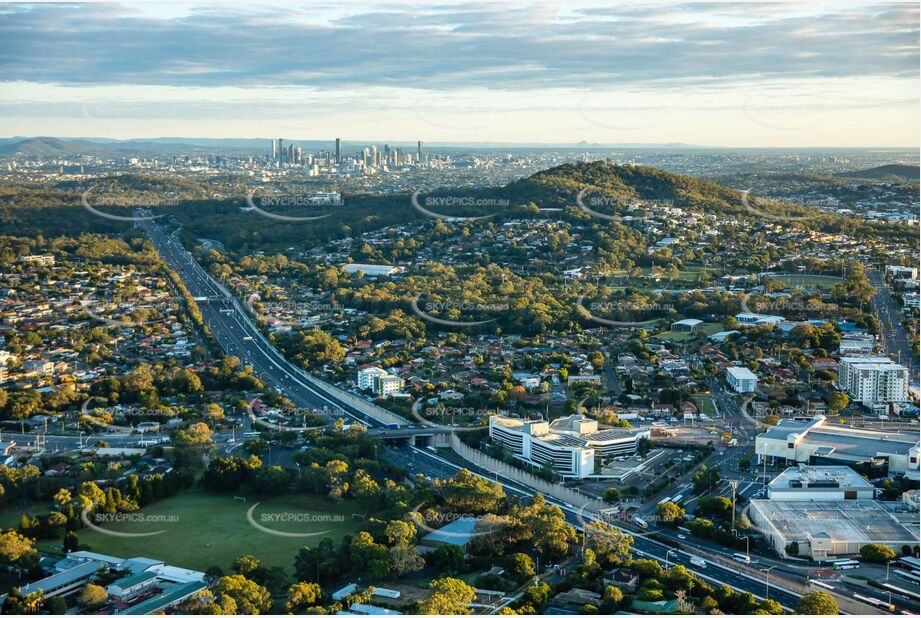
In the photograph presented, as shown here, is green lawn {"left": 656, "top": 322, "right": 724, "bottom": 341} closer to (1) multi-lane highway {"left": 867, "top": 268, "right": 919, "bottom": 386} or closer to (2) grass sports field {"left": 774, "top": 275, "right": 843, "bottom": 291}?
(1) multi-lane highway {"left": 867, "top": 268, "right": 919, "bottom": 386}

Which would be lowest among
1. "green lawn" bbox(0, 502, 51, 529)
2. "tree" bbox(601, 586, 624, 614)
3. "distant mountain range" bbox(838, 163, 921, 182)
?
"green lawn" bbox(0, 502, 51, 529)

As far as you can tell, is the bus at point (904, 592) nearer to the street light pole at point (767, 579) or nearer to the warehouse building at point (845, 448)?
the street light pole at point (767, 579)

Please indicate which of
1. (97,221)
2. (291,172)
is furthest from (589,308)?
(291,172)

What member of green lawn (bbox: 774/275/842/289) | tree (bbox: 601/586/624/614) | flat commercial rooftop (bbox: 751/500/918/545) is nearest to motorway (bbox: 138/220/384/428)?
flat commercial rooftop (bbox: 751/500/918/545)

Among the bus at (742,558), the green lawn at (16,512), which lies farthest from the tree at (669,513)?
the green lawn at (16,512)

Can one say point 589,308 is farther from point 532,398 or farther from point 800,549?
point 800,549

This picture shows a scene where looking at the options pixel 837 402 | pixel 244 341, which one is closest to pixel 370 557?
pixel 837 402
